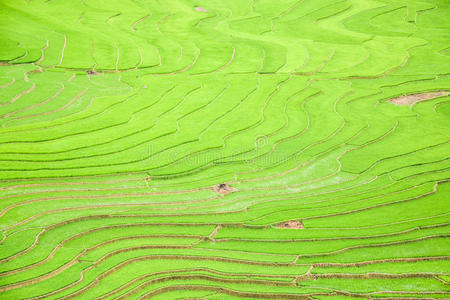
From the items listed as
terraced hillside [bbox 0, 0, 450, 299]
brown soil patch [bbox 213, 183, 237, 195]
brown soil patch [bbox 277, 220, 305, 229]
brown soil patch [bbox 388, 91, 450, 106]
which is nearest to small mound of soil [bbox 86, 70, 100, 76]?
terraced hillside [bbox 0, 0, 450, 299]

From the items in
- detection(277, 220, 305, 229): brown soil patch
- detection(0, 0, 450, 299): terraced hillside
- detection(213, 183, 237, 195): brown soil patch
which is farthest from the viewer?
detection(213, 183, 237, 195): brown soil patch

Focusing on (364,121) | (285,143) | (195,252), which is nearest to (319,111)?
(364,121)

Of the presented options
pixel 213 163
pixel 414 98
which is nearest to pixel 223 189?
pixel 213 163

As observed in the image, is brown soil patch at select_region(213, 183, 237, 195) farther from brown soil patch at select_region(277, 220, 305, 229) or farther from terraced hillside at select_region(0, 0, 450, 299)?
brown soil patch at select_region(277, 220, 305, 229)

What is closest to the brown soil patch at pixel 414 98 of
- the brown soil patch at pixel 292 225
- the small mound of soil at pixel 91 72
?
the brown soil patch at pixel 292 225

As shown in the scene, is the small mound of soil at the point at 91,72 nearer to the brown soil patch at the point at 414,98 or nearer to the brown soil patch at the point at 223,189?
the brown soil patch at the point at 223,189
